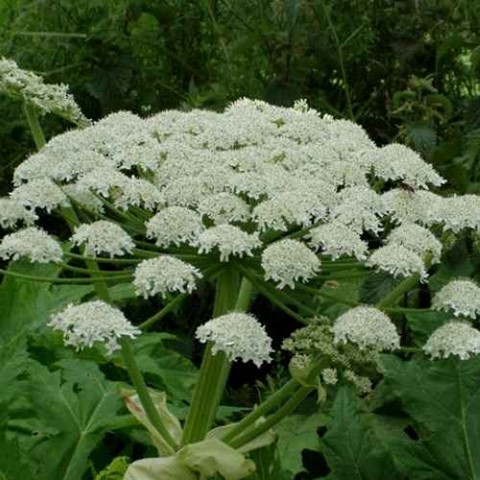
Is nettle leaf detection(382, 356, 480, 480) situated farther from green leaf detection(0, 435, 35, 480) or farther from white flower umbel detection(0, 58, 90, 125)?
white flower umbel detection(0, 58, 90, 125)

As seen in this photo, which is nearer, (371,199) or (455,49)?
(371,199)

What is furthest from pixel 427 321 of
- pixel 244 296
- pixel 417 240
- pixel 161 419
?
pixel 161 419

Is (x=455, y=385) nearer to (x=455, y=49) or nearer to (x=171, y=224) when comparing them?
(x=171, y=224)

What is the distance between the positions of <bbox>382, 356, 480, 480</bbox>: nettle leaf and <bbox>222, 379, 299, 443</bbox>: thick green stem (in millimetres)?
469

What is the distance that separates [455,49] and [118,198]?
223cm

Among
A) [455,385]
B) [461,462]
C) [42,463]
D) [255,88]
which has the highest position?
[255,88]

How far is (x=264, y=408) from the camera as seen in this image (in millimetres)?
2373

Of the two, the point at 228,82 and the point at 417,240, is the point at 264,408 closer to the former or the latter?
the point at 417,240

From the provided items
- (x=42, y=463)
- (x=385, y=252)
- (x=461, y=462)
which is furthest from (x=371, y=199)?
(x=42, y=463)

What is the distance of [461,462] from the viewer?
278cm

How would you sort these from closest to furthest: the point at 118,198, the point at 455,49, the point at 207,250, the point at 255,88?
the point at 207,250 → the point at 118,198 → the point at 455,49 → the point at 255,88

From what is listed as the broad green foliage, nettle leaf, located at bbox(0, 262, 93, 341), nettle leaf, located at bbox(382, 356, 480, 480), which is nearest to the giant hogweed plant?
the broad green foliage

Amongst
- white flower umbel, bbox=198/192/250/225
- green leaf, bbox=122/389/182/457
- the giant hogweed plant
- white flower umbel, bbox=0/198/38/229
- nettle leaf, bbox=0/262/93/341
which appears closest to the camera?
the giant hogweed plant

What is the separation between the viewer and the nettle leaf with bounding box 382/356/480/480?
2773 mm
